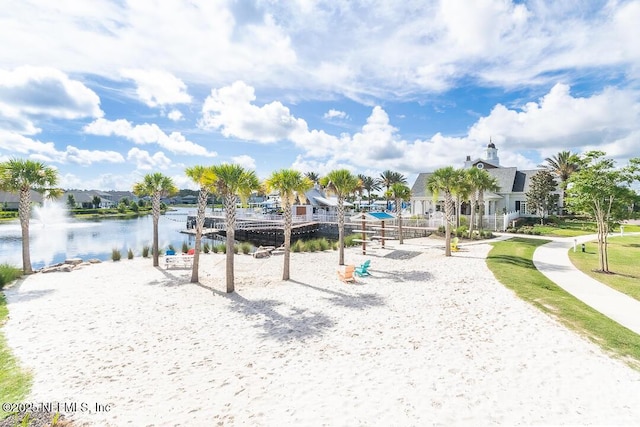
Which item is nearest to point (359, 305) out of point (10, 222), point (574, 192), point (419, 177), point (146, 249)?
point (574, 192)

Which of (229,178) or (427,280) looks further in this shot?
(427,280)

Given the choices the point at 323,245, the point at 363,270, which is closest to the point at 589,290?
the point at 363,270

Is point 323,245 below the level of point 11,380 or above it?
above

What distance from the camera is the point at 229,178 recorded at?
1301 cm

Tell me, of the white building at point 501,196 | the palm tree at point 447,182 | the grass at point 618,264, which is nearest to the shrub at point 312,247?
the palm tree at point 447,182

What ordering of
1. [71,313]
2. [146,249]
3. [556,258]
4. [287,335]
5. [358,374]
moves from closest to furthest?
1. [358,374]
2. [287,335]
3. [71,313]
4. [556,258]
5. [146,249]

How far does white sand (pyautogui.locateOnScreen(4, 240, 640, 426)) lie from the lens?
18.0 ft

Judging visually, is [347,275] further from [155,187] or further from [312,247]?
[155,187]

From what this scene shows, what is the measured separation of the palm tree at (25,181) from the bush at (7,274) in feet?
3.02

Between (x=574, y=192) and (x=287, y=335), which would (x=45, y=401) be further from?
(x=574, y=192)

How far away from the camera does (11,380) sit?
6418 millimetres

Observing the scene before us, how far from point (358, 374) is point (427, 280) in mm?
8760

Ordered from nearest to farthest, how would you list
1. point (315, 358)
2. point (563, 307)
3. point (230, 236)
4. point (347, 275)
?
point (315, 358)
point (563, 307)
point (230, 236)
point (347, 275)

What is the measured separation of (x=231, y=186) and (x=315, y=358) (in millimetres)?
7974
